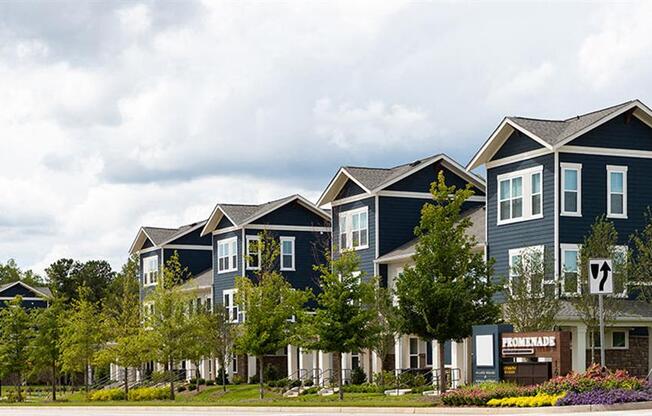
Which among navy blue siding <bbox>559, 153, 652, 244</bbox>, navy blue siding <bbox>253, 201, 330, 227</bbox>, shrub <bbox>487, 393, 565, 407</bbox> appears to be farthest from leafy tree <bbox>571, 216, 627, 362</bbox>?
navy blue siding <bbox>253, 201, 330, 227</bbox>

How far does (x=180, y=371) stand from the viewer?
73500 mm

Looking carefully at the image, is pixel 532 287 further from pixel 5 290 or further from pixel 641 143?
pixel 5 290

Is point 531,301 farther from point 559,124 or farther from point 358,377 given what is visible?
point 358,377

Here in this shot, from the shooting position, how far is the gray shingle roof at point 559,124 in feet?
148

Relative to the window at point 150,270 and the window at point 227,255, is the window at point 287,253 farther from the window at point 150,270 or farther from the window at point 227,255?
the window at point 150,270

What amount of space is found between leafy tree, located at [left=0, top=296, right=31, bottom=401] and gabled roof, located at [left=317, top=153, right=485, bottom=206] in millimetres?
19401

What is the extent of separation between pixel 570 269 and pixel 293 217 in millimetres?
26732

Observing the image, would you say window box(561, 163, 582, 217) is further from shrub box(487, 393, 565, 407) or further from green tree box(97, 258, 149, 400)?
green tree box(97, 258, 149, 400)

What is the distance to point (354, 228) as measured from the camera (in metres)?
58.5

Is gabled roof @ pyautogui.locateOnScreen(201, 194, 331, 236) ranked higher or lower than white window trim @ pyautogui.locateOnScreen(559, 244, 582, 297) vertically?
higher

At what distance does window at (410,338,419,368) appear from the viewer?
54.8 metres

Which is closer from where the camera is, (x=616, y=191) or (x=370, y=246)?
(x=616, y=191)

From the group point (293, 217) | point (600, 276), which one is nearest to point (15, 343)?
point (293, 217)

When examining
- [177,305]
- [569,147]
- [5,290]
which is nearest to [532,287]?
[569,147]
